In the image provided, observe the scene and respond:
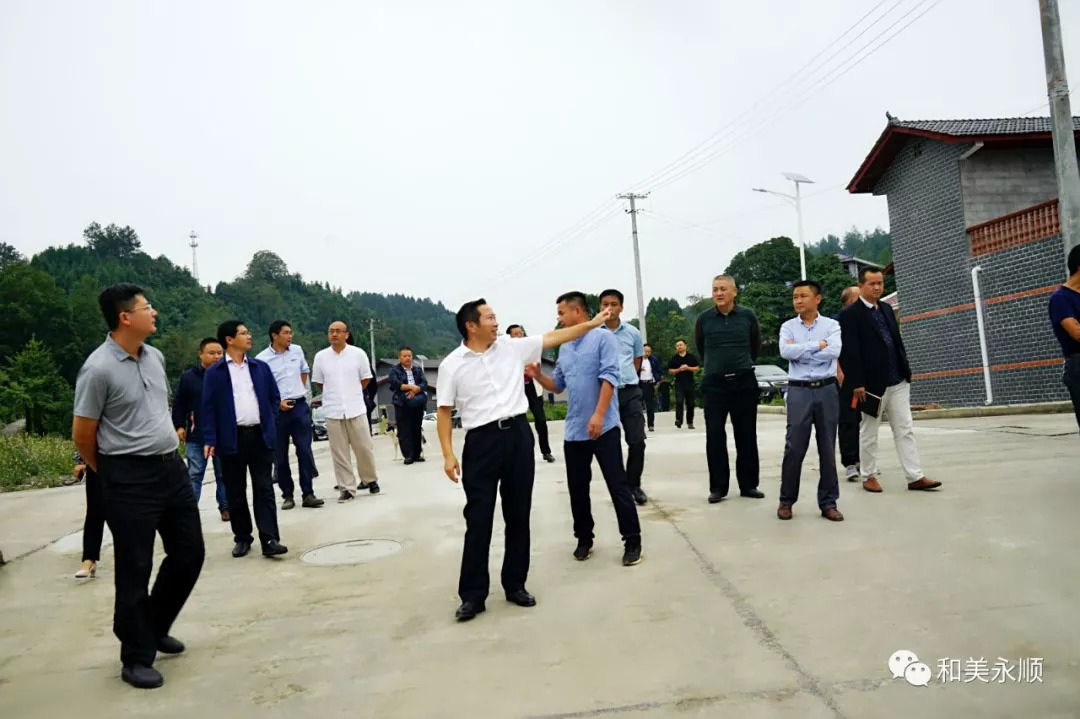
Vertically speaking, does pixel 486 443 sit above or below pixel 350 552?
above

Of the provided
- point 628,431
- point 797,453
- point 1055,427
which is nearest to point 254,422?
point 628,431

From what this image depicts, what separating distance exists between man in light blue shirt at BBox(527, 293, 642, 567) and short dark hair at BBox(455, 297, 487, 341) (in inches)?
26.6

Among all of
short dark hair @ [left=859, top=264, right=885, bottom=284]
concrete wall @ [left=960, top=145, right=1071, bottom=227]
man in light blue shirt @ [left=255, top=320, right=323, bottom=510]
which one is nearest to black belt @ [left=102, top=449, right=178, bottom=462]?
man in light blue shirt @ [left=255, top=320, right=323, bottom=510]

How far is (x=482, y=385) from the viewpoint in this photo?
4.36 m

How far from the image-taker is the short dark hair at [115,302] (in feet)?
12.2

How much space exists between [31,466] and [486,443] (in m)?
13.5

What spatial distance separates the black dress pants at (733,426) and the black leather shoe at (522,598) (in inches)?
114

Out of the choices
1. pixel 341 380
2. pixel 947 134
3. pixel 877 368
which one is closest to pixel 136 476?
pixel 341 380

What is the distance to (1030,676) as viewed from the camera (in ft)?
9.55

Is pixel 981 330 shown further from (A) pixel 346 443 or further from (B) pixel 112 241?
(B) pixel 112 241

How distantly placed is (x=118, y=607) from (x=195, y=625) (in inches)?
32.0

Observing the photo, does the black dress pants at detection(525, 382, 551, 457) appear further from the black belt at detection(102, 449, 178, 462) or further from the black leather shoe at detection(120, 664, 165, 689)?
the black leather shoe at detection(120, 664, 165, 689)

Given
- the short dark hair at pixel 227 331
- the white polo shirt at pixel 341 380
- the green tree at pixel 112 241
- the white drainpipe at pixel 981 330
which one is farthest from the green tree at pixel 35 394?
the green tree at pixel 112 241

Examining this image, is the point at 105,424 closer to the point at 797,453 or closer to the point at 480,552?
the point at 480,552
